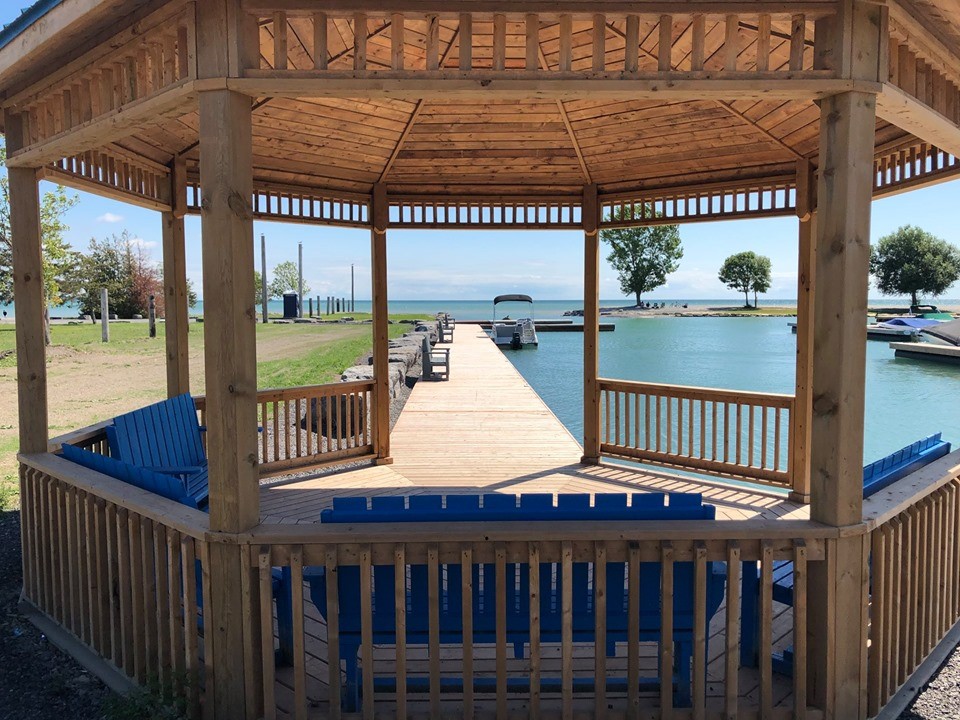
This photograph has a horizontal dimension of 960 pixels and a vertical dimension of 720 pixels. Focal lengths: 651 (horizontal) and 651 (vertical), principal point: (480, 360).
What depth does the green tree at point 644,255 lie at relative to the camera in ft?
183

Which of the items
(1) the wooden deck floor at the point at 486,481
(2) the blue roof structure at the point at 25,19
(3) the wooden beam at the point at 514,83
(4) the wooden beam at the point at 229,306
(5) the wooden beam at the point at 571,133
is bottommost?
(1) the wooden deck floor at the point at 486,481

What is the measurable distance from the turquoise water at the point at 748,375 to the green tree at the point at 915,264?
24661 millimetres

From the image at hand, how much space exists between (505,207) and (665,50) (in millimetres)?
4113

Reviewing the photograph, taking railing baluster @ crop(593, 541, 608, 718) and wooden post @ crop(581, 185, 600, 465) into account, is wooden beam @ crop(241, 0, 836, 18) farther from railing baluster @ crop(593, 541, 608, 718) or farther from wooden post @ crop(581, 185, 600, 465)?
wooden post @ crop(581, 185, 600, 465)

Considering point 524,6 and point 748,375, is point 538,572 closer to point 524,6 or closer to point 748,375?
point 524,6

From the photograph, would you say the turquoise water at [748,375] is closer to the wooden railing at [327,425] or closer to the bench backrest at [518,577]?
the wooden railing at [327,425]

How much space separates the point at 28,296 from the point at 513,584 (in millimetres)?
3390

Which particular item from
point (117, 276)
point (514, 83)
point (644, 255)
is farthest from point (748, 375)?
point (644, 255)

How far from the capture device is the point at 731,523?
260cm

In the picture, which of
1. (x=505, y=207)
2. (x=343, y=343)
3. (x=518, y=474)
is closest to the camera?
(x=518, y=474)

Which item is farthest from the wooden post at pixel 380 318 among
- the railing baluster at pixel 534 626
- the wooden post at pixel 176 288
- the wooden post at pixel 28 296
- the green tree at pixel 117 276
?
the green tree at pixel 117 276

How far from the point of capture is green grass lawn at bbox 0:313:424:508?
10.5m

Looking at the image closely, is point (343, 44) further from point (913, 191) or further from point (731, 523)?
point (913, 191)

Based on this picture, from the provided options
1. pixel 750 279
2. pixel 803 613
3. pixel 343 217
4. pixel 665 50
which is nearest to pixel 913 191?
pixel 665 50
